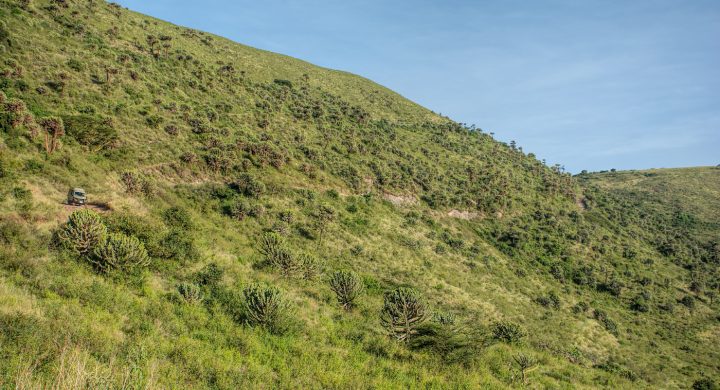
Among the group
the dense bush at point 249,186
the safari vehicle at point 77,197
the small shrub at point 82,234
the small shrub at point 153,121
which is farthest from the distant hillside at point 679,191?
the safari vehicle at point 77,197

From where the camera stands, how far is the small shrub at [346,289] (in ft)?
75.1

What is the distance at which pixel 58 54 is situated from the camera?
140ft

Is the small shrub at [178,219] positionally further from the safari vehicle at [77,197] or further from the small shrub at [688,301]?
the small shrub at [688,301]

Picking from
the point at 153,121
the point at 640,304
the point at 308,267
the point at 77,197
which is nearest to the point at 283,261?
the point at 308,267

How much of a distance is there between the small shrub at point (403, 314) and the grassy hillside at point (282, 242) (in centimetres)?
11

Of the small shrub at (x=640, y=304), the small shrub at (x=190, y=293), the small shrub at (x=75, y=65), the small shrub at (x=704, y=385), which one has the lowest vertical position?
the small shrub at (x=704, y=385)

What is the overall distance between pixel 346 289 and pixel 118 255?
40.6 ft

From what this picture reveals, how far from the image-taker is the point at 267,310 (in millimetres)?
15031

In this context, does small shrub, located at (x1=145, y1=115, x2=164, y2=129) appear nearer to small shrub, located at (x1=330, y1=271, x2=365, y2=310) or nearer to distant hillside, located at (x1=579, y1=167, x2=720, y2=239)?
small shrub, located at (x1=330, y1=271, x2=365, y2=310)

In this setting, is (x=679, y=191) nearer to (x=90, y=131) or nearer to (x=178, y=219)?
(x=178, y=219)

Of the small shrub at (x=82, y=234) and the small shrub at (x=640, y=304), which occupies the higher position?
the small shrub at (x=82, y=234)

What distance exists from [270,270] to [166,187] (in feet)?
57.1

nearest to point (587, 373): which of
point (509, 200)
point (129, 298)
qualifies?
point (129, 298)

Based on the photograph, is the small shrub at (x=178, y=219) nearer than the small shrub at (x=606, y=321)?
Yes
